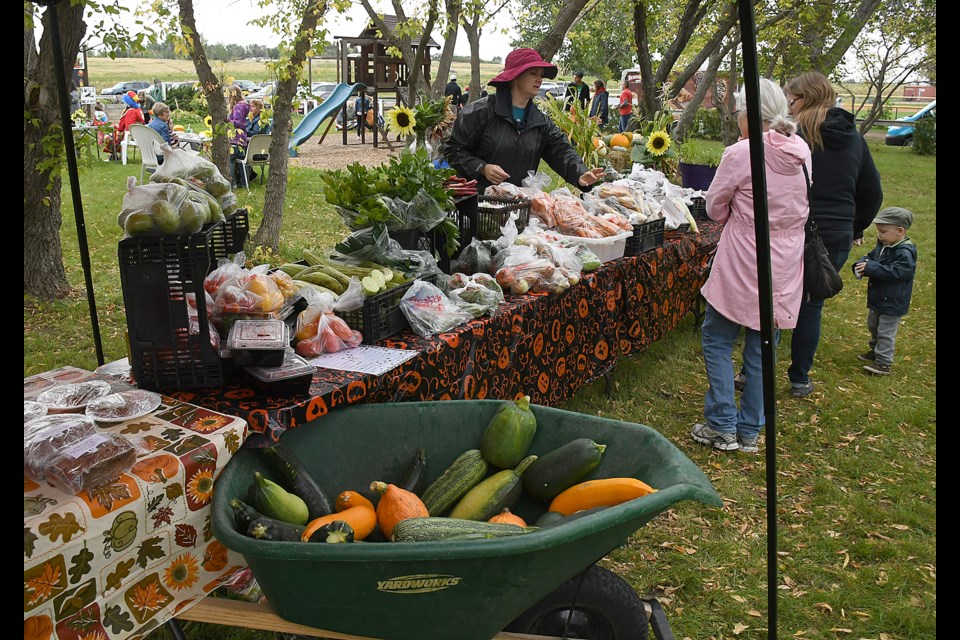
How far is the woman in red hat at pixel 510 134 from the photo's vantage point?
4797 millimetres

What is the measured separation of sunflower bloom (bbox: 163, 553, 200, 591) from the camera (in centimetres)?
195

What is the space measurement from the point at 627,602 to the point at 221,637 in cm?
153

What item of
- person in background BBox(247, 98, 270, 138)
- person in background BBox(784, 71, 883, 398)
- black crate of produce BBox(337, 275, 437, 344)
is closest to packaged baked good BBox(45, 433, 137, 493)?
black crate of produce BBox(337, 275, 437, 344)

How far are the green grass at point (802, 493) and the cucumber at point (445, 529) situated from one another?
1080 millimetres

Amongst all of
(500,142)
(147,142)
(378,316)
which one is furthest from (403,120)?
(147,142)

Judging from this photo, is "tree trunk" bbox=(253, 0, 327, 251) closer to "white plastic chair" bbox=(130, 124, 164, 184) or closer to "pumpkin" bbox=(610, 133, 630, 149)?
"pumpkin" bbox=(610, 133, 630, 149)

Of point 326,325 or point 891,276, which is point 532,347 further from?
point 891,276

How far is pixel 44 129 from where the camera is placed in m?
5.68

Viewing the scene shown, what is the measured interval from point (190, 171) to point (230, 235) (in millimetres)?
278

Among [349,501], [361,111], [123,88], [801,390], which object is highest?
[123,88]

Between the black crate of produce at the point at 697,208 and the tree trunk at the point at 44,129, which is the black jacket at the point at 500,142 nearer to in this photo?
the black crate of produce at the point at 697,208

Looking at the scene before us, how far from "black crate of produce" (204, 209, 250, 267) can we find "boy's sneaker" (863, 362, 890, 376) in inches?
192

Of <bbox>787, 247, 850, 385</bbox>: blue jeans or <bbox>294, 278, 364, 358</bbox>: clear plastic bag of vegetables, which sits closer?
<bbox>294, 278, 364, 358</bbox>: clear plastic bag of vegetables
